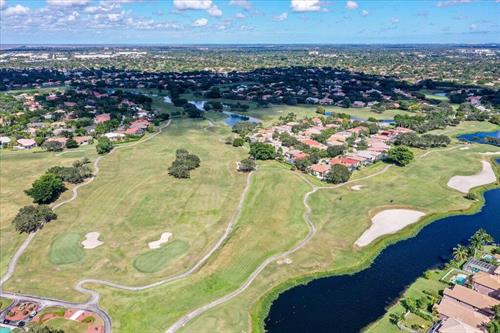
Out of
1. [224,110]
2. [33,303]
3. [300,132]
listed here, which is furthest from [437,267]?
[224,110]

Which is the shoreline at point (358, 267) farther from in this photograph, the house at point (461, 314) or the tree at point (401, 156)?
the tree at point (401, 156)

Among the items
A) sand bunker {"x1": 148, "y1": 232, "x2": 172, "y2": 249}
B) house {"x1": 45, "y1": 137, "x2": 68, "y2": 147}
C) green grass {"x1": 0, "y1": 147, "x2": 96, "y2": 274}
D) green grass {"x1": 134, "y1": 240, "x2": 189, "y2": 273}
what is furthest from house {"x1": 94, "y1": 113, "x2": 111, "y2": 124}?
green grass {"x1": 134, "y1": 240, "x2": 189, "y2": 273}

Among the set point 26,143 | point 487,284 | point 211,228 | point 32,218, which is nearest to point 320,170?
point 211,228

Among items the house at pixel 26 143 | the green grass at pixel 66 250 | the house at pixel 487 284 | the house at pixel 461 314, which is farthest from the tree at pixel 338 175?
the house at pixel 26 143

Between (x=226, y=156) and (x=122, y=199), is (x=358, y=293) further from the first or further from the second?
(x=226, y=156)

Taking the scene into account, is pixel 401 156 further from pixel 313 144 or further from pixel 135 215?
pixel 135 215

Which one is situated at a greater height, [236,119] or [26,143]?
[236,119]
